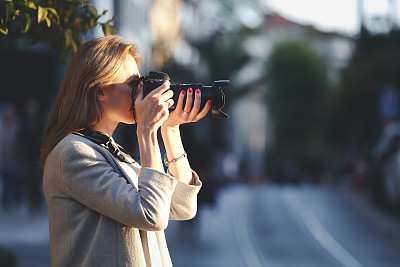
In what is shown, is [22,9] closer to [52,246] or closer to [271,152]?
[52,246]

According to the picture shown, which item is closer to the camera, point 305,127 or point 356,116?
point 356,116

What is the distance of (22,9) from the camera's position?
11.2 ft

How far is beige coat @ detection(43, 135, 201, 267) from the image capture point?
7.89 ft

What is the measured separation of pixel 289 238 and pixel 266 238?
0.38 metres

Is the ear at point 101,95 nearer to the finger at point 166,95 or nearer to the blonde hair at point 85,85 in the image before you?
the blonde hair at point 85,85

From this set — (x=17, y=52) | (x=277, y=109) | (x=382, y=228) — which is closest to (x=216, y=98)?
(x=382, y=228)

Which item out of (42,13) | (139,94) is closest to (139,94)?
(139,94)

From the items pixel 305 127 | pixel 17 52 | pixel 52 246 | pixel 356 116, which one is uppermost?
pixel 52 246

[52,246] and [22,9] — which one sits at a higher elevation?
[22,9]

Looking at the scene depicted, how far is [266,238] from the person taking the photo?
1310 centimetres

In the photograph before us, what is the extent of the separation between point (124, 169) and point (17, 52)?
15035 millimetres

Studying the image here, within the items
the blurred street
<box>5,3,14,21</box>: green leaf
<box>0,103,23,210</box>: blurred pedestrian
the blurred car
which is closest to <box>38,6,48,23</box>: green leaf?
<box>5,3,14,21</box>: green leaf

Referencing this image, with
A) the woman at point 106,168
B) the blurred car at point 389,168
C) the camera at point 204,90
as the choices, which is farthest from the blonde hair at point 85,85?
the blurred car at point 389,168

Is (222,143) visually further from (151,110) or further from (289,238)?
(151,110)
